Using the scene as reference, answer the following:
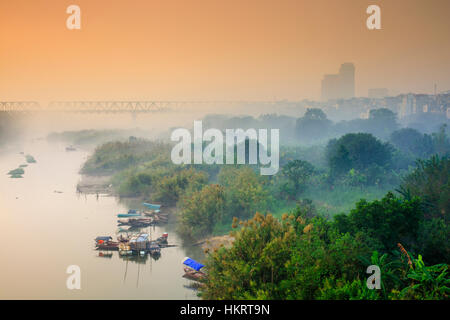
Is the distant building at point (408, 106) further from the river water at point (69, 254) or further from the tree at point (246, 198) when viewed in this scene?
the river water at point (69, 254)

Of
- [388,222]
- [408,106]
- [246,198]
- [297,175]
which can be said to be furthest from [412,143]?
[408,106]

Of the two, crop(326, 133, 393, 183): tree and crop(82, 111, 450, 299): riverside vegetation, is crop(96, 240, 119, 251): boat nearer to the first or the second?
crop(82, 111, 450, 299): riverside vegetation

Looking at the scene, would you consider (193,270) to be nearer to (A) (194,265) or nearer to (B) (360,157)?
(A) (194,265)

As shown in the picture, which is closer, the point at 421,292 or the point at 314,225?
the point at 421,292

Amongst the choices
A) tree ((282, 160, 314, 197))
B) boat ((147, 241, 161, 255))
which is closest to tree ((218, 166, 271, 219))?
tree ((282, 160, 314, 197))

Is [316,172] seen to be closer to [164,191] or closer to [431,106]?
[164,191]
